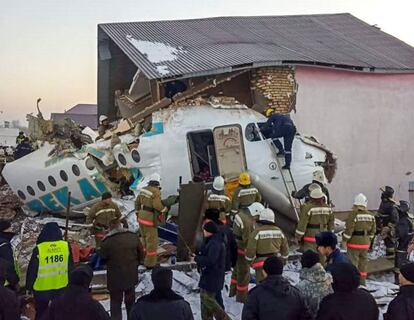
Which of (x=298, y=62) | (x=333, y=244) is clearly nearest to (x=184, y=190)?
(x=333, y=244)

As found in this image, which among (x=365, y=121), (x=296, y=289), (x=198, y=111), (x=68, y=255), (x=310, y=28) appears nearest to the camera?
(x=296, y=289)

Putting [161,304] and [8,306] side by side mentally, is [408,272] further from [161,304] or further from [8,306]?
[8,306]

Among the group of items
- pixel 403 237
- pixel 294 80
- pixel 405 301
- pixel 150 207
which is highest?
pixel 294 80

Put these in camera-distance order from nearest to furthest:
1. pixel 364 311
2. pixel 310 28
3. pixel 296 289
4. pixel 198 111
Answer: pixel 364 311 → pixel 296 289 → pixel 198 111 → pixel 310 28

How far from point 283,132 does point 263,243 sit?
4.08 metres

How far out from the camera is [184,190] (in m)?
8.45

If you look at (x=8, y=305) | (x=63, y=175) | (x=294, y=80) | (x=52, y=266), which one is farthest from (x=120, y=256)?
(x=294, y=80)

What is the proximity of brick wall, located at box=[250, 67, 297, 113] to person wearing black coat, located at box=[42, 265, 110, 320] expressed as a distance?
8985 mm

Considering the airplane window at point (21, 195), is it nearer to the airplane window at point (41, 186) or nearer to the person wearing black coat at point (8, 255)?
the airplane window at point (41, 186)

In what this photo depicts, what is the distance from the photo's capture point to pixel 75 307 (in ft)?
11.9

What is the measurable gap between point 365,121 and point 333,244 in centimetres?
1105

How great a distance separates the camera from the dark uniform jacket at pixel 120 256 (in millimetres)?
5711

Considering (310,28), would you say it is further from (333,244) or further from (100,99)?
(333,244)

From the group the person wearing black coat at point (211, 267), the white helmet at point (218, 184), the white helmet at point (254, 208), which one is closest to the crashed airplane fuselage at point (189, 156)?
the white helmet at point (218, 184)
